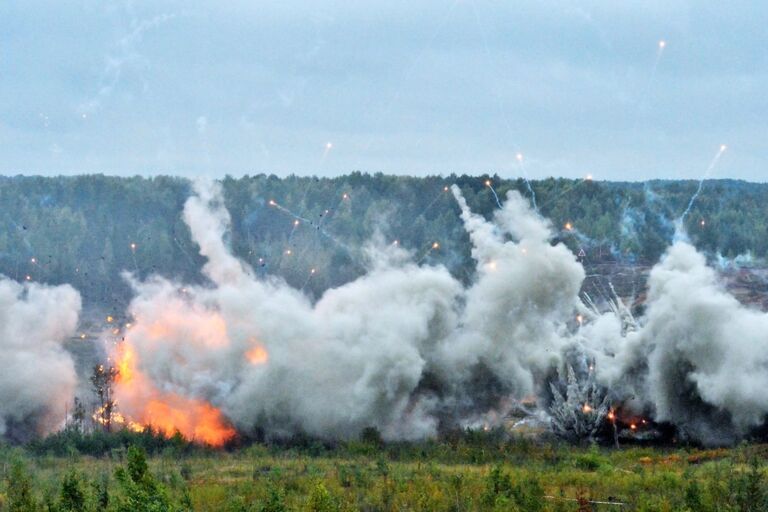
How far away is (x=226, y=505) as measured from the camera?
50312 millimetres

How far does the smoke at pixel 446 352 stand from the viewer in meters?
65.0

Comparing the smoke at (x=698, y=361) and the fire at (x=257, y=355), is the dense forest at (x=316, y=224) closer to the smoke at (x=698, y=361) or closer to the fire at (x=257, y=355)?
the fire at (x=257, y=355)

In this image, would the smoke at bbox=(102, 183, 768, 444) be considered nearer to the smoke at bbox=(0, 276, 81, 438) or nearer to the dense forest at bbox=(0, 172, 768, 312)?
the smoke at bbox=(0, 276, 81, 438)

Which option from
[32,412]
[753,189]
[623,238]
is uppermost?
[753,189]

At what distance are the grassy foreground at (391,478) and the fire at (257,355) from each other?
5777mm

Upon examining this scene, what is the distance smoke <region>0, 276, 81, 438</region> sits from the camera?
77875 mm

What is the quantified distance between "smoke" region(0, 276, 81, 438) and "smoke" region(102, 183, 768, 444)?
25.7 feet

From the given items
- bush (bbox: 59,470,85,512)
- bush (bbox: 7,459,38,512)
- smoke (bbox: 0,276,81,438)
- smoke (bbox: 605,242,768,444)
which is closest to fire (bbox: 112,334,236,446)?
smoke (bbox: 0,276,81,438)

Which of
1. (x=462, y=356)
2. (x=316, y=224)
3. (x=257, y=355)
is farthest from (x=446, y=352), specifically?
(x=316, y=224)

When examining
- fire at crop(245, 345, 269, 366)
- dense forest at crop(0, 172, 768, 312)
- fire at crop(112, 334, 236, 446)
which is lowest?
fire at crop(112, 334, 236, 446)

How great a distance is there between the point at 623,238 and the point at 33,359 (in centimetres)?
7500

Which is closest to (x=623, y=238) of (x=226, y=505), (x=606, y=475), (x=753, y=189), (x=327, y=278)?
(x=327, y=278)

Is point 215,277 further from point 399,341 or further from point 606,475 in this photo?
point 606,475

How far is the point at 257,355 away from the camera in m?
72.5
